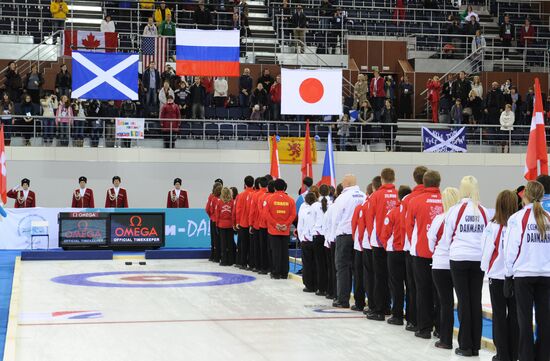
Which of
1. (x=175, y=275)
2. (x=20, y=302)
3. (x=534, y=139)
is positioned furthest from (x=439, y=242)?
(x=175, y=275)

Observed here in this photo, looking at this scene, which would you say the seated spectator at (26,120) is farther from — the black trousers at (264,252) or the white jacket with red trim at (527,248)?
the white jacket with red trim at (527,248)

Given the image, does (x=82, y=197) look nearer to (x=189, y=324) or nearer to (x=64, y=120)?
(x=64, y=120)

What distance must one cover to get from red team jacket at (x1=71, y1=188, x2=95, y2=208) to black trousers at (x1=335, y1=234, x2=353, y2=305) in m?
14.5

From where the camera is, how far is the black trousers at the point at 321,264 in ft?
53.5

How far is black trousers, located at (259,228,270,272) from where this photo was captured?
65.9 feet

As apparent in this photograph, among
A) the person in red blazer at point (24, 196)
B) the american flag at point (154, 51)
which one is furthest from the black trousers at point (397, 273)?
the american flag at point (154, 51)

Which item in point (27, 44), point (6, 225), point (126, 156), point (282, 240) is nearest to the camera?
point (282, 240)

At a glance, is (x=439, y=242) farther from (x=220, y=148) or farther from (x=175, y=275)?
(x=220, y=148)

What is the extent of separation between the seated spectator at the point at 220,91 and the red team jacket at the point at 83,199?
6.00m

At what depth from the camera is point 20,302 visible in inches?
601

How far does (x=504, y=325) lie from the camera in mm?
9906

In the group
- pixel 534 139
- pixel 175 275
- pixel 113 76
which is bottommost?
pixel 175 275

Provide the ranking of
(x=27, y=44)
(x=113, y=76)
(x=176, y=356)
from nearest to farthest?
(x=176, y=356), (x=113, y=76), (x=27, y=44)

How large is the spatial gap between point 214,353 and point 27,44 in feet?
80.8
